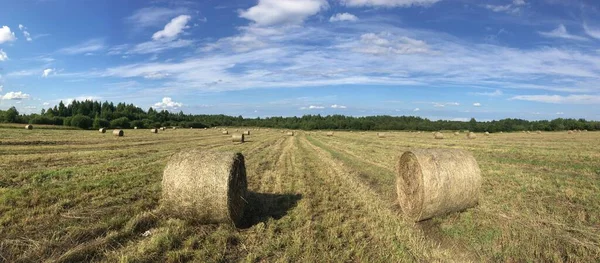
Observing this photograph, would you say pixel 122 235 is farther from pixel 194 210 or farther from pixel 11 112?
pixel 11 112

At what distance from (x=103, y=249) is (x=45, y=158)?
1270 centimetres

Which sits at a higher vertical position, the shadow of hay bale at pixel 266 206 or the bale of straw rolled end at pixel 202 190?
the bale of straw rolled end at pixel 202 190

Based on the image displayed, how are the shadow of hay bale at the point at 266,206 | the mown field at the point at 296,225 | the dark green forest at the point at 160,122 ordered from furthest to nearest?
the dark green forest at the point at 160,122, the shadow of hay bale at the point at 266,206, the mown field at the point at 296,225

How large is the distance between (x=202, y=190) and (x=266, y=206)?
6.68ft

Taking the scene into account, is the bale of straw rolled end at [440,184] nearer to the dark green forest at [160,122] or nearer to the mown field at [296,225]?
the mown field at [296,225]

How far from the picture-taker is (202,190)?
7.24 metres

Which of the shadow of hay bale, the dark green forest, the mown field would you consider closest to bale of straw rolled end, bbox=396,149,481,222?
the mown field

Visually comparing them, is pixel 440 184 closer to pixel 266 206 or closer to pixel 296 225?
pixel 296 225

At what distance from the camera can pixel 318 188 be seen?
435 inches

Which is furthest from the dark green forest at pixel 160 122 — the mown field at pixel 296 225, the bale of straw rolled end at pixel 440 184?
the bale of straw rolled end at pixel 440 184

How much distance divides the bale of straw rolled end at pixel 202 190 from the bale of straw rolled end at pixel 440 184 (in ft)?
13.5

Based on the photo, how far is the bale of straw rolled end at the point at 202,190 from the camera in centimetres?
719

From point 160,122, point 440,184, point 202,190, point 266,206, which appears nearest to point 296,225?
point 266,206

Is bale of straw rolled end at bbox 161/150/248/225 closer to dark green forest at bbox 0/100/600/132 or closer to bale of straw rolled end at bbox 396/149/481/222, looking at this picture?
bale of straw rolled end at bbox 396/149/481/222
